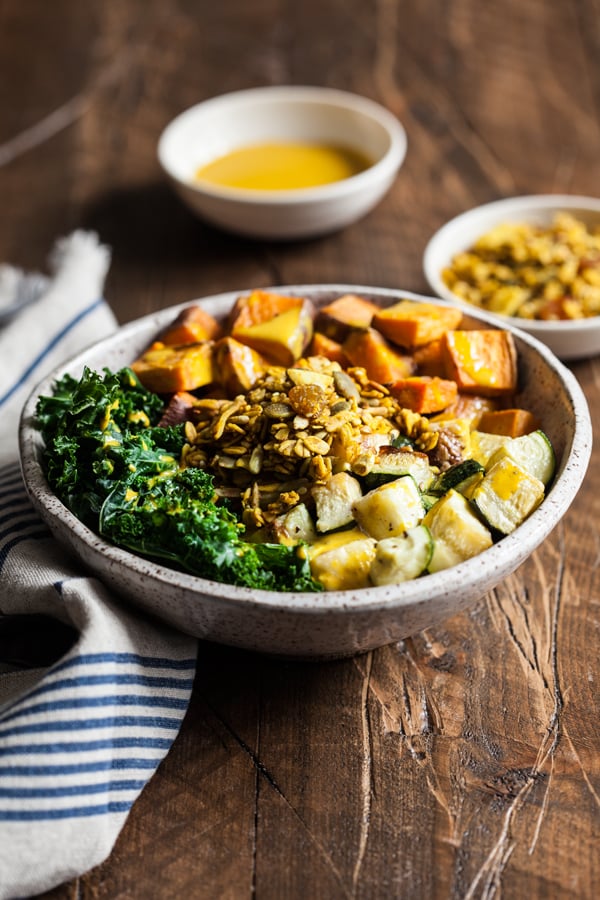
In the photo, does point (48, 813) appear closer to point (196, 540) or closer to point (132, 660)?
point (132, 660)

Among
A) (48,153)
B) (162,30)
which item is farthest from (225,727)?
(162,30)

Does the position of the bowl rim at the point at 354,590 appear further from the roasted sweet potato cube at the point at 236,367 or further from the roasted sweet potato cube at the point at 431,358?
the roasted sweet potato cube at the point at 236,367

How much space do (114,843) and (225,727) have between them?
0.35 m

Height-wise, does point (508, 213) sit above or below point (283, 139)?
below

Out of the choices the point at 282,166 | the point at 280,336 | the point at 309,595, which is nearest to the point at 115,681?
the point at 309,595

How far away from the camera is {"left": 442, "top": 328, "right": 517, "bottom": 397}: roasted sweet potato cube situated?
2486 mm

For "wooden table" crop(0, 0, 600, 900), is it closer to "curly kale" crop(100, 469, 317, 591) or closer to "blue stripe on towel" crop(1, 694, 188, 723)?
"blue stripe on towel" crop(1, 694, 188, 723)

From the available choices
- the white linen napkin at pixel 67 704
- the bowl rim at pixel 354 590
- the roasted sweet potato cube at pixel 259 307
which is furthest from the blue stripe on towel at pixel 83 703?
the roasted sweet potato cube at pixel 259 307

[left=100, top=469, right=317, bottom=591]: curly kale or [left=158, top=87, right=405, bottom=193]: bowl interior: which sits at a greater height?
[left=100, top=469, right=317, bottom=591]: curly kale

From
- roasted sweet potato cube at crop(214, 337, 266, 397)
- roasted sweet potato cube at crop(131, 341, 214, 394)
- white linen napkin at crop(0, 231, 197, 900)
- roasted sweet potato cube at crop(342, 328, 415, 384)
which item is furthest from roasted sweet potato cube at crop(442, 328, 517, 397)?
white linen napkin at crop(0, 231, 197, 900)

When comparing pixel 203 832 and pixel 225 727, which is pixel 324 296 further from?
pixel 203 832

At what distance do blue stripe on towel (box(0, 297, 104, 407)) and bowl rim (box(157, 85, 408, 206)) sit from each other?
2.52 ft

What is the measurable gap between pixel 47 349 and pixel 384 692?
171 cm

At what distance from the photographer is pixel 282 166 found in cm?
416
